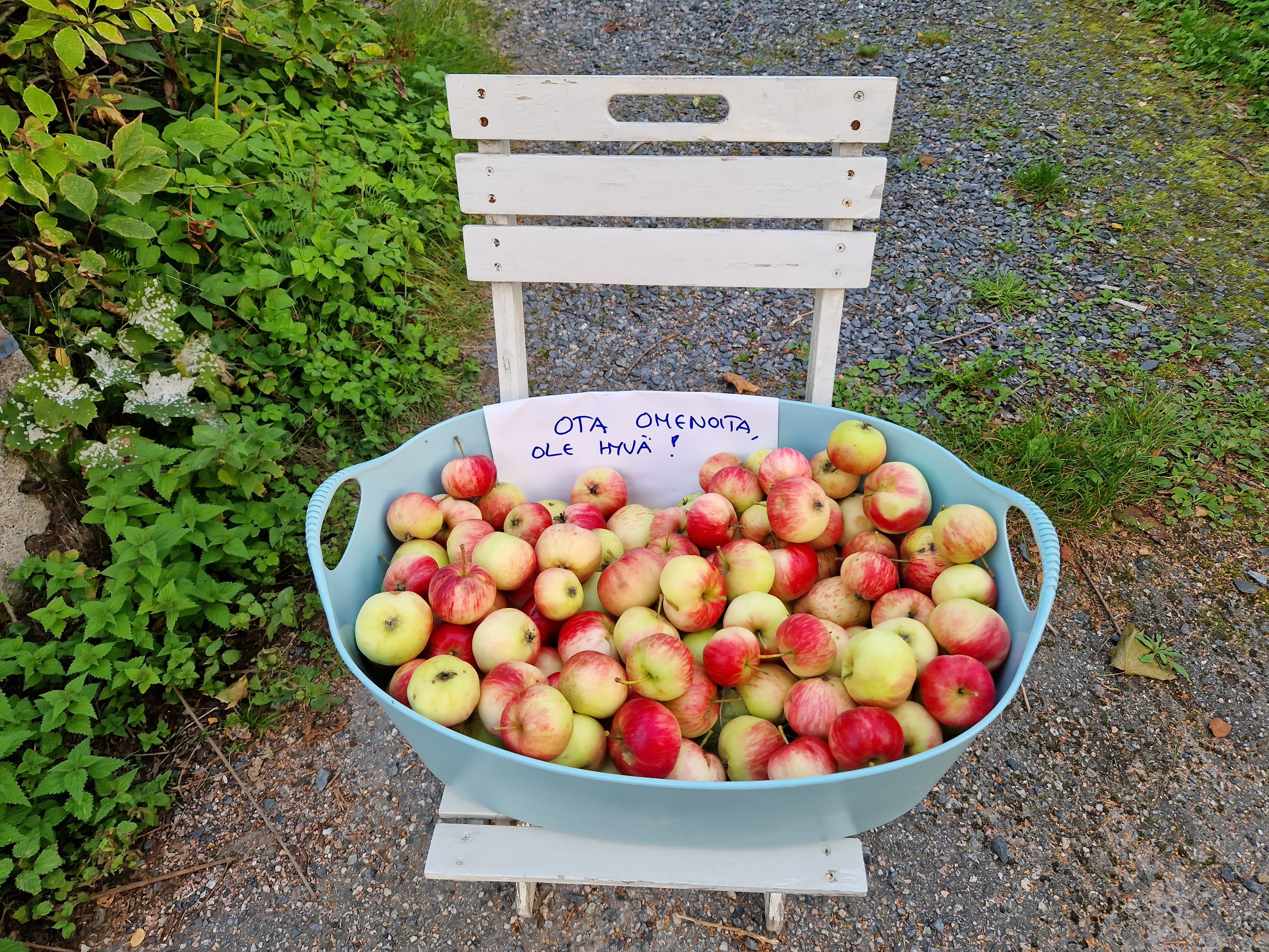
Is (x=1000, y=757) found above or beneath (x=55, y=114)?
beneath

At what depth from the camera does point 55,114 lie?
2.04 meters

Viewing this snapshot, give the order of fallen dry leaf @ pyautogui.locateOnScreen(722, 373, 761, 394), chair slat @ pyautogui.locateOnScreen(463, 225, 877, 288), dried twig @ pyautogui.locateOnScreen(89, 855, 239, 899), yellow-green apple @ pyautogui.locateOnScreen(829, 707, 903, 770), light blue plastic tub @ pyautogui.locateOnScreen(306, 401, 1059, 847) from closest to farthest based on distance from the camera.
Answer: light blue plastic tub @ pyautogui.locateOnScreen(306, 401, 1059, 847), yellow-green apple @ pyautogui.locateOnScreen(829, 707, 903, 770), chair slat @ pyautogui.locateOnScreen(463, 225, 877, 288), dried twig @ pyautogui.locateOnScreen(89, 855, 239, 899), fallen dry leaf @ pyautogui.locateOnScreen(722, 373, 761, 394)

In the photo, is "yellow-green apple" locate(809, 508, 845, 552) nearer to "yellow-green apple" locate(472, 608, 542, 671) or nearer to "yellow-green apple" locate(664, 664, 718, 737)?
"yellow-green apple" locate(664, 664, 718, 737)

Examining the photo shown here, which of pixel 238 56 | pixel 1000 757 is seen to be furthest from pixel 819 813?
pixel 238 56

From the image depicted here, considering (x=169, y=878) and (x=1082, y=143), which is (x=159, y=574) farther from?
(x=1082, y=143)

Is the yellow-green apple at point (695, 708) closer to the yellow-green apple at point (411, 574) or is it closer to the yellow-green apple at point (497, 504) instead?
the yellow-green apple at point (411, 574)

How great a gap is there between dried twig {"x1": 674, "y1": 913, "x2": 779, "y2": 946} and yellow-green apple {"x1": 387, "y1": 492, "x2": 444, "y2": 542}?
120 cm

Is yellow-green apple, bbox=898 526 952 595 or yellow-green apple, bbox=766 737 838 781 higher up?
yellow-green apple, bbox=898 526 952 595

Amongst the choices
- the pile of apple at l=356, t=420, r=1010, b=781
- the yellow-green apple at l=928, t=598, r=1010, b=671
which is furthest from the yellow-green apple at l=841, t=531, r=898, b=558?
the yellow-green apple at l=928, t=598, r=1010, b=671

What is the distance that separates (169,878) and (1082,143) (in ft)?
18.9

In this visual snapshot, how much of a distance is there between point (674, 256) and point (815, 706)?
1.14m

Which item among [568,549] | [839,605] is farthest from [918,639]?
[568,549]

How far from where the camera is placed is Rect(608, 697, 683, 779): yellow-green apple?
4.58 feet

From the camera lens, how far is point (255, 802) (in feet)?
7.34
